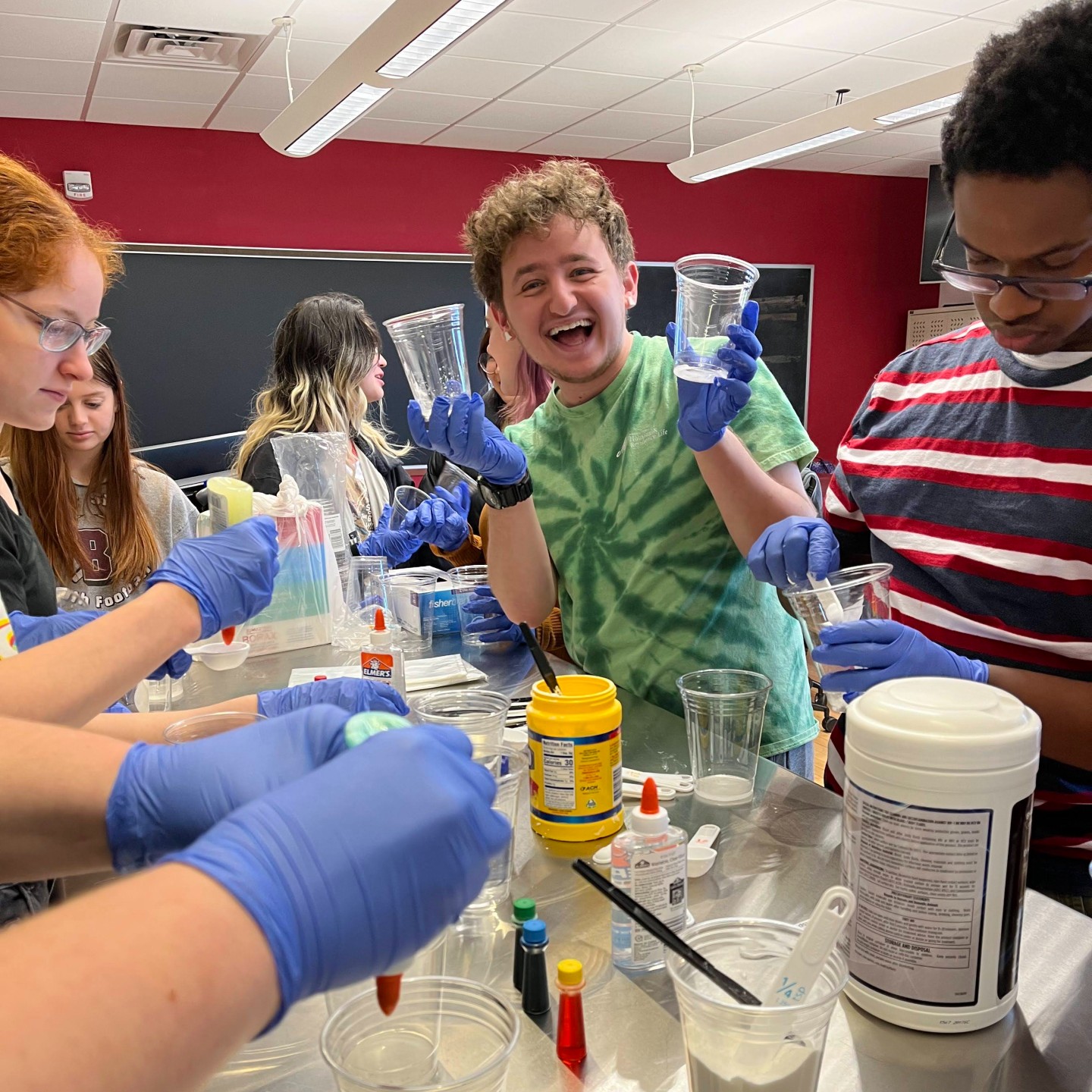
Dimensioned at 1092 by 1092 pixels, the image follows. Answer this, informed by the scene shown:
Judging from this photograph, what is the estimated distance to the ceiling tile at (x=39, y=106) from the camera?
16.8 ft

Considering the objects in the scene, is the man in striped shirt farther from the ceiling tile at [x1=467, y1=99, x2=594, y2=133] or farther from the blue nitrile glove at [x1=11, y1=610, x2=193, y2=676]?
the ceiling tile at [x1=467, y1=99, x2=594, y2=133]

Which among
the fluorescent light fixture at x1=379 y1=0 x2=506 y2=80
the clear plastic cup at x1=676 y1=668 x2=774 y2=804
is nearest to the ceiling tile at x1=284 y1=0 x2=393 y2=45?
the fluorescent light fixture at x1=379 y1=0 x2=506 y2=80

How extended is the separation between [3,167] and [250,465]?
6.68 feet

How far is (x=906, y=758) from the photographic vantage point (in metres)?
0.76

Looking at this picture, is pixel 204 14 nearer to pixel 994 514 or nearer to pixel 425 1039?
pixel 994 514

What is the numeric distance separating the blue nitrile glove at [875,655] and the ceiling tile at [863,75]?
496 centimetres

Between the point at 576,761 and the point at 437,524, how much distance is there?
56.0 inches

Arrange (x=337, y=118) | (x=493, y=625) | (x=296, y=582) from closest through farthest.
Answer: (x=493, y=625) < (x=296, y=582) < (x=337, y=118)

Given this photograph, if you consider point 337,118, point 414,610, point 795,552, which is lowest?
point 414,610

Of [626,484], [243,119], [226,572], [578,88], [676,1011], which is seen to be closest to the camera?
[676,1011]

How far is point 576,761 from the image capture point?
3.84ft

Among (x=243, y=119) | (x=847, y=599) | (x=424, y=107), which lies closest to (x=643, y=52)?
(x=424, y=107)

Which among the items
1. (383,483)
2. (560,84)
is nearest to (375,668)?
(383,483)

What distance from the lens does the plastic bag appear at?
2.23m
